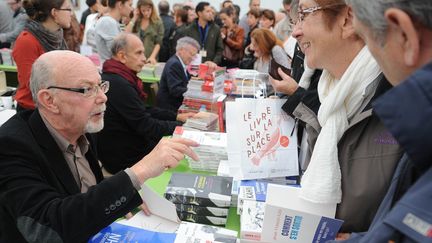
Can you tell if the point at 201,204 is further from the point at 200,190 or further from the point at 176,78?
the point at 176,78

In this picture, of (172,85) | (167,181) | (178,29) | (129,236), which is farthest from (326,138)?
(178,29)

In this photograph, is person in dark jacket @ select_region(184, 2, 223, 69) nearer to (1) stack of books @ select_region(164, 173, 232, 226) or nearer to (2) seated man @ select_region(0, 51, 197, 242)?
(2) seated man @ select_region(0, 51, 197, 242)

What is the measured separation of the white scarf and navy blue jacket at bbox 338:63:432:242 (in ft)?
1.85

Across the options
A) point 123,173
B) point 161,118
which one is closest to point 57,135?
point 123,173

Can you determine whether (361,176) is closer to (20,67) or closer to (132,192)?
(132,192)

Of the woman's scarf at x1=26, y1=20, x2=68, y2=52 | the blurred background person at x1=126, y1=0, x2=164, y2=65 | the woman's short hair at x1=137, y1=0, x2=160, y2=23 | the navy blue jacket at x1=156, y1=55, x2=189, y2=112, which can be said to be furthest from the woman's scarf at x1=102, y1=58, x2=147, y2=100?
the woman's short hair at x1=137, y1=0, x2=160, y2=23

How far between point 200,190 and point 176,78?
2.67 meters

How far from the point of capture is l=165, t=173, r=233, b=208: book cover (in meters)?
1.51

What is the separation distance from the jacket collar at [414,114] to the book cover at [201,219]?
3.21ft

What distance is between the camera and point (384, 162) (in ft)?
3.83

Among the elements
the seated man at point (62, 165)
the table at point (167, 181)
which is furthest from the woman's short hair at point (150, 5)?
the seated man at point (62, 165)

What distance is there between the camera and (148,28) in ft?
20.4

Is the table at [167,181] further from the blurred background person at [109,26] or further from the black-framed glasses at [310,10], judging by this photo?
the blurred background person at [109,26]

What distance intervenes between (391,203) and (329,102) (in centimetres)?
45
